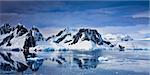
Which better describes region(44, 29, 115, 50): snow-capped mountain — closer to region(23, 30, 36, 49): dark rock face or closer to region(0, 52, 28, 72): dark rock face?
region(23, 30, 36, 49): dark rock face

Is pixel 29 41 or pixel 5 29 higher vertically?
pixel 5 29

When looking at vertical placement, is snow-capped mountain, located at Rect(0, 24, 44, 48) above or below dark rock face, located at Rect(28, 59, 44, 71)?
above

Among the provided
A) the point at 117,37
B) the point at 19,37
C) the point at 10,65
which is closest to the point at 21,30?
the point at 19,37

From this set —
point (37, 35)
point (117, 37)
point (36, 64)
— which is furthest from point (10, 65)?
point (117, 37)

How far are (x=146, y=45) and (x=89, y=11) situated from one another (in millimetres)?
628

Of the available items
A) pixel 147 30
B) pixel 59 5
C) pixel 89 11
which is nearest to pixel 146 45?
pixel 147 30

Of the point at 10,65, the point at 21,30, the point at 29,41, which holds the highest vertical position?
the point at 21,30

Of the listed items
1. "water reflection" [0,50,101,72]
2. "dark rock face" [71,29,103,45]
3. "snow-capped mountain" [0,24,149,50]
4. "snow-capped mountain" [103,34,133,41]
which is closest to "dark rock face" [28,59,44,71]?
"water reflection" [0,50,101,72]

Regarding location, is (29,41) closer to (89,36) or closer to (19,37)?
(19,37)

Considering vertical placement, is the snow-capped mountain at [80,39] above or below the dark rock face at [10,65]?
above

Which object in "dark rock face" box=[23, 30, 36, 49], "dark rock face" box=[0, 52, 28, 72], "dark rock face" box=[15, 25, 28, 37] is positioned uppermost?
"dark rock face" box=[15, 25, 28, 37]

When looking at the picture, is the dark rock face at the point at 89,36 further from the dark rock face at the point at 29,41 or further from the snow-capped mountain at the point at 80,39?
the dark rock face at the point at 29,41

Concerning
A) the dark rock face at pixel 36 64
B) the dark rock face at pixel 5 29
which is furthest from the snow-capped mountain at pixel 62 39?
the dark rock face at pixel 36 64

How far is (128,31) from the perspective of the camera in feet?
Result: 14.9
